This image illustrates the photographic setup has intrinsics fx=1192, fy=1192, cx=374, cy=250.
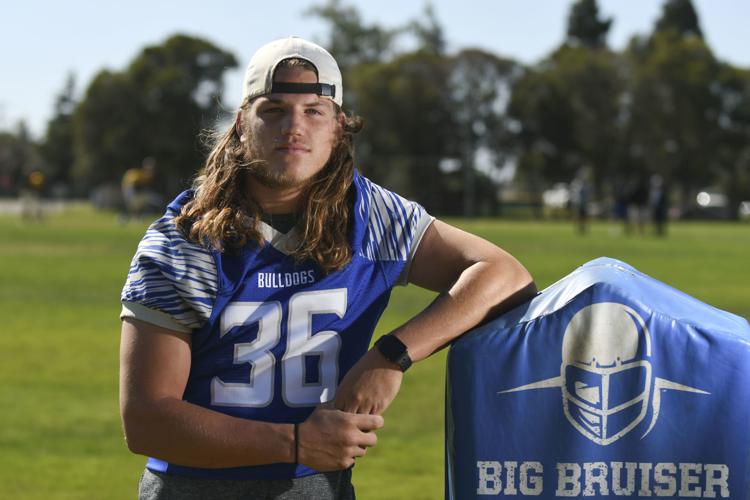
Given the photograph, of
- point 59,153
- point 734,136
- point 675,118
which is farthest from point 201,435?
point 59,153

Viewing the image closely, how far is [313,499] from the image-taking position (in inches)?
99.8

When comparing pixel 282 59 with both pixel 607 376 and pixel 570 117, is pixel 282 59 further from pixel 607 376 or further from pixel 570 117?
pixel 570 117

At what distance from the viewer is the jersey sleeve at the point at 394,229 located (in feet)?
8.62

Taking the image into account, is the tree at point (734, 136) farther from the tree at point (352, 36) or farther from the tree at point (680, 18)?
the tree at point (352, 36)

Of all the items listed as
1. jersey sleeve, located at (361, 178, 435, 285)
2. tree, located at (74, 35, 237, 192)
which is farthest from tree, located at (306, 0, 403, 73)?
jersey sleeve, located at (361, 178, 435, 285)

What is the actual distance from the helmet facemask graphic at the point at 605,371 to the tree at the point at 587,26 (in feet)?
277

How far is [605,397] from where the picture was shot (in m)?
2.32

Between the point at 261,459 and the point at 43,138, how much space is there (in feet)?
393

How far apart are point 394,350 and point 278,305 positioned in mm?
260

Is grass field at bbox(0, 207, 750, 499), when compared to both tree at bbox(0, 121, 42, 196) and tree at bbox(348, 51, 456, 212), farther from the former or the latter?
tree at bbox(0, 121, 42, 196)

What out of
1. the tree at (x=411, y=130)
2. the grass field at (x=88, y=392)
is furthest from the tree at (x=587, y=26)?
the grass field at (x=88, y=392)

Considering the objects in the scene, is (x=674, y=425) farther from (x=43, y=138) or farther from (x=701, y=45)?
(x=43, y=138)

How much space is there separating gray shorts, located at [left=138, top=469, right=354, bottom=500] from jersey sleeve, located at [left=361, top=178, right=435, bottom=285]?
481mm

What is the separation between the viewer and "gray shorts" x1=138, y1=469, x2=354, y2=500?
2.48 m
